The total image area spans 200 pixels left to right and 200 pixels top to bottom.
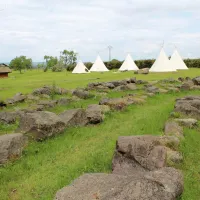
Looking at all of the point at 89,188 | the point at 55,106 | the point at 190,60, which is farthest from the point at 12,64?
the point at 89,188

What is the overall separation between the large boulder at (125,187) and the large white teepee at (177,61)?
138 feet

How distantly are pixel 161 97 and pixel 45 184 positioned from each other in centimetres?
1302

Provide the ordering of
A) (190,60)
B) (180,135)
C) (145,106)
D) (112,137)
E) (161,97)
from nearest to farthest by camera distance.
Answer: (180,135) < (112,137) < (145,106) < (161,97) < (190,60)

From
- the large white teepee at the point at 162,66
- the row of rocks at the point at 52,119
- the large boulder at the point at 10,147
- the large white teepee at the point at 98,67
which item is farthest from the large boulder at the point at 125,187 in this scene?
the large white teepee at the point at 98,67

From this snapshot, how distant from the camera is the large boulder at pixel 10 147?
28.7 ft

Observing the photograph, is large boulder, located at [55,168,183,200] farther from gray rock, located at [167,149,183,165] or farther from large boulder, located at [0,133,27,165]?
large boulder, located at [0,133,27,165]

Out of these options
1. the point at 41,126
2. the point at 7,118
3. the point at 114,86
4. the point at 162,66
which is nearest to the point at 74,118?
the point at 41,126

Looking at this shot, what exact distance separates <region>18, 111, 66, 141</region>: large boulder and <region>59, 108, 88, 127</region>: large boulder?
28.9 inches

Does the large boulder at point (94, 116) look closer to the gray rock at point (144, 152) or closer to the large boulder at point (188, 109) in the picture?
the large boulder at point (188, 109)

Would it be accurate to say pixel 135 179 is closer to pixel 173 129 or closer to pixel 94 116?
pixel 173 129

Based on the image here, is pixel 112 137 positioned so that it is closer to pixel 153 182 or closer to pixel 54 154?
pixel 54 154

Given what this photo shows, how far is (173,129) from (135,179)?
241 inches

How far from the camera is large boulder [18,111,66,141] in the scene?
10.5 meters

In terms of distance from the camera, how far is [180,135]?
10406 mm
